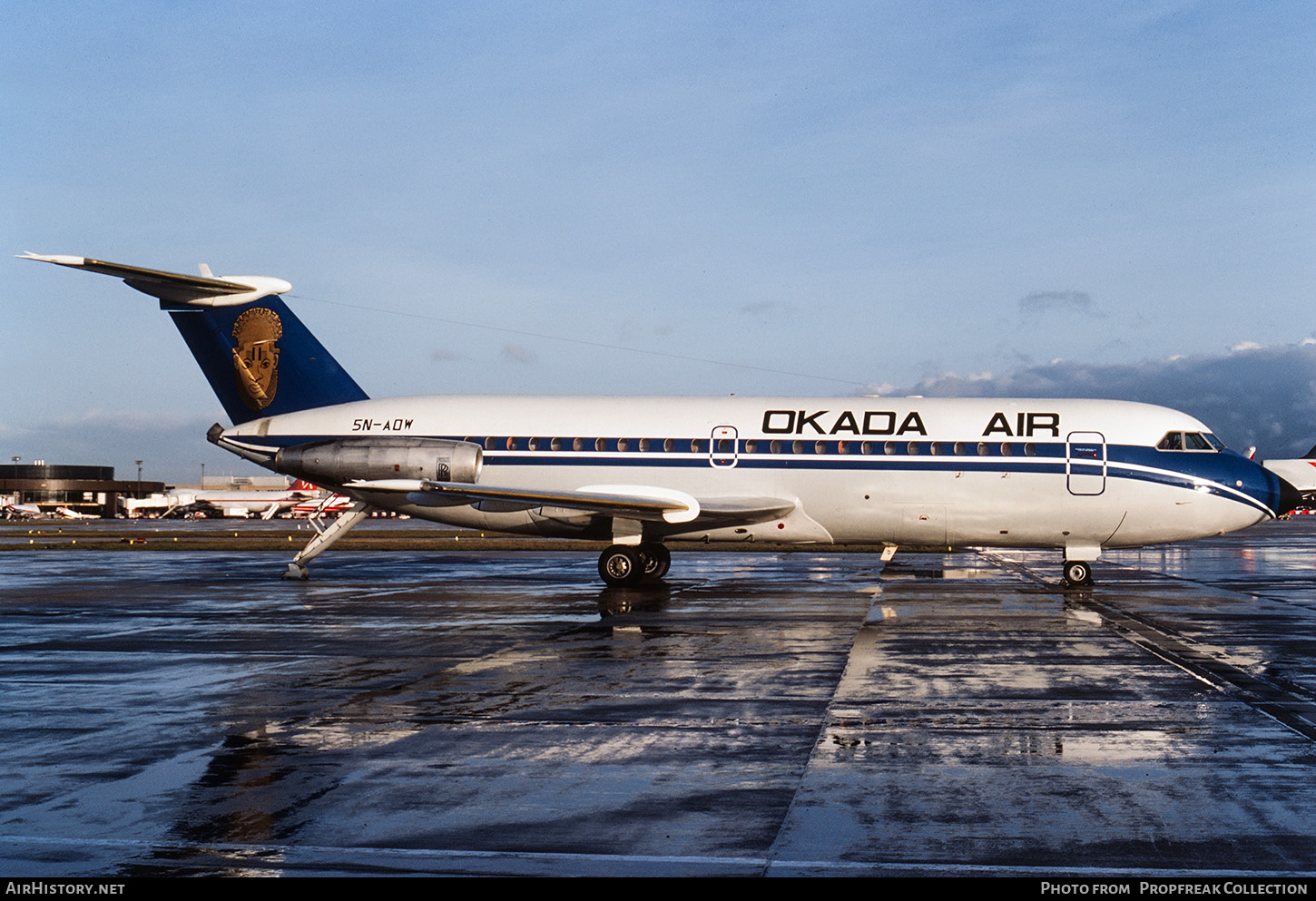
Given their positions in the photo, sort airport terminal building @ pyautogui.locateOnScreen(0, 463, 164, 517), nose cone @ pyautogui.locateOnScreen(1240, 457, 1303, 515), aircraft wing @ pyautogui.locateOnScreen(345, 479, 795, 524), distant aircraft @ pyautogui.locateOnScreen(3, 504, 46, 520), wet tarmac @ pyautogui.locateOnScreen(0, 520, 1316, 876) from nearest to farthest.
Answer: wet tarmac @ pyautogui.locateOnScreen(0, 520, 1316, 876), aircraft wing @ pyautogui.locateOnScreen(345, 479, 795, 524), nose cone @ pyautogui.locateOnScreen(1240, 457, 1303, 515), distant aircraft @ pyautogui.locateOnScreen(3, 504, 46, 520), airport terminal building @ pyautogui.locateOnScreen(0, 463, 164, 517)

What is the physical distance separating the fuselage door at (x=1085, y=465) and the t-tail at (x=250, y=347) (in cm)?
1689

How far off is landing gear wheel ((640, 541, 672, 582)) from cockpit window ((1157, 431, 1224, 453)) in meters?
11.1

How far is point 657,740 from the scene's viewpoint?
30.0ft

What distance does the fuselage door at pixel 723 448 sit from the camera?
24.8 meters

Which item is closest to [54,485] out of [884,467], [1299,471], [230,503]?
[230,503]

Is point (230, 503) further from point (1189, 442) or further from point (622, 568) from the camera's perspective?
point (1189, 442)

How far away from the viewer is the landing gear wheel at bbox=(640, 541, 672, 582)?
25.8 meters

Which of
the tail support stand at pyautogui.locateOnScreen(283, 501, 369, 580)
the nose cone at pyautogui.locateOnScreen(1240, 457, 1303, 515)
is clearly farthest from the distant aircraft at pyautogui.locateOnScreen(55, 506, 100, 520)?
the nose cone at pyautogui.locateOnScreen(1240, 457, 1303, 515)

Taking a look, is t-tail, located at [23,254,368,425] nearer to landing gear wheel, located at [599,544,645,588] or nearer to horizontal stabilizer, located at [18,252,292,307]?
horizontal stabilizer, located at [18,252,292,307]

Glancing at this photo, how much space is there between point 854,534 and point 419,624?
1084cm

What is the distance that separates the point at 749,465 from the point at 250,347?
12.3m

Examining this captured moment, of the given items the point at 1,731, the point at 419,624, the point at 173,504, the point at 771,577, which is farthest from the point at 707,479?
the point at 173,504

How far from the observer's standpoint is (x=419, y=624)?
1766 centimetres

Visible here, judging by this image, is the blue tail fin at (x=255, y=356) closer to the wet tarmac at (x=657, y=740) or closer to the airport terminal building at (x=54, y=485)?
the wet tarmac at (x=657, y=740)
